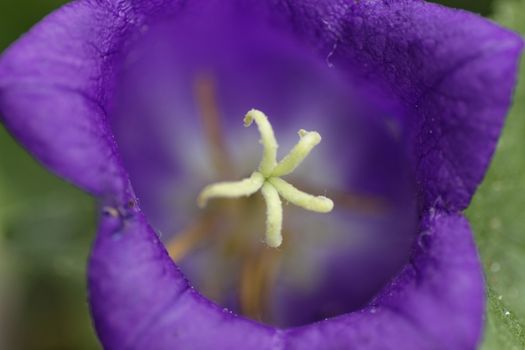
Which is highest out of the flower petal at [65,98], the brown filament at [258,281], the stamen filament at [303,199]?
the flower petal at [65,98]

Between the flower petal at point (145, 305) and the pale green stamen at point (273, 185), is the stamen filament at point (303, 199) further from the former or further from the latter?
the flower petal at point (145, 305)

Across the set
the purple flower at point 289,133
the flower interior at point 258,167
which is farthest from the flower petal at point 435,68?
the flower interior at point 258,167

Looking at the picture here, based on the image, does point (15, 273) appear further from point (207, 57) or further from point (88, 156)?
point (88, 156)

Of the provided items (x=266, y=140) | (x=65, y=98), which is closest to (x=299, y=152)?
(x=266, y=140)

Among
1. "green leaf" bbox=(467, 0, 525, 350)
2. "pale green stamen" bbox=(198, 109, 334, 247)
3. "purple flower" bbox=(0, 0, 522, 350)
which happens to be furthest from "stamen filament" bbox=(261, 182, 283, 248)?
"green leaf" bbox=(467, 0, 525, 350)

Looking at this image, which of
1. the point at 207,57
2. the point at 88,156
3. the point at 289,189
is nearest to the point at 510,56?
the point at 289,189
